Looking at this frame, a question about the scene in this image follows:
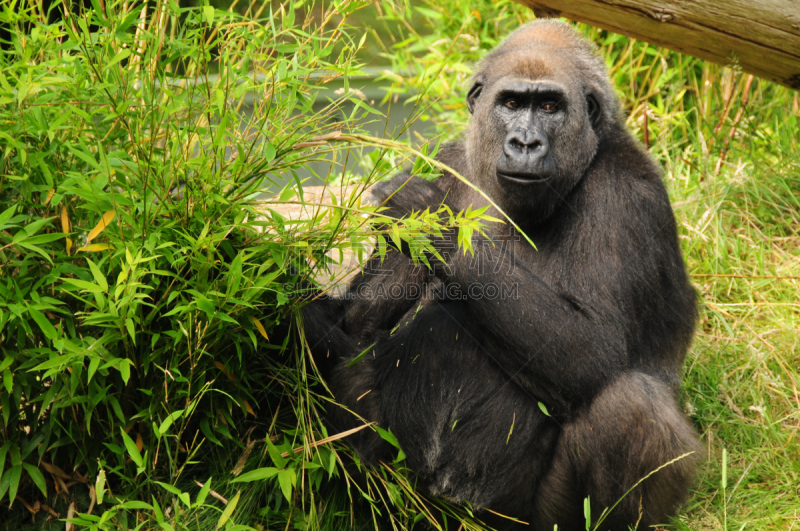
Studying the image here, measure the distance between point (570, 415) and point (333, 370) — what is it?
0.99 meters

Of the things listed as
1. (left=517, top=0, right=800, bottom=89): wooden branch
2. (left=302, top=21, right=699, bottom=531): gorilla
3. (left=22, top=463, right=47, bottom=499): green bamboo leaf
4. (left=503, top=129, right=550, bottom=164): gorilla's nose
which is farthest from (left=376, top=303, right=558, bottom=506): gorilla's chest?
(left=517, top=0, right=800, bottom=89): wooden branch

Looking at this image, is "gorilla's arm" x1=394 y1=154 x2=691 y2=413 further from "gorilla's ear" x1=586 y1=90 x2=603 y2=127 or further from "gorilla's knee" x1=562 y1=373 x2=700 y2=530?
"gorilla's ear" x1=586 y1=90 x2=603 y2=127

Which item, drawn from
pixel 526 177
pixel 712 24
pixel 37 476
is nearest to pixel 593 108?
pixel 526 177

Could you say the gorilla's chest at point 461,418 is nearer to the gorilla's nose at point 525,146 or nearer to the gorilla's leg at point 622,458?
the gorilla's leg at point 622,458

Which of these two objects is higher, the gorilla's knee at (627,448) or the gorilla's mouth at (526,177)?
the gorilla's mouth at (526,177)

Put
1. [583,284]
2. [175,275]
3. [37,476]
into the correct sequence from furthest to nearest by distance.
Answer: [583,284]
[37,476]
[175,275]

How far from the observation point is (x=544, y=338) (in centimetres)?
272

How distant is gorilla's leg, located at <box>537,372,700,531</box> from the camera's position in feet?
8.92

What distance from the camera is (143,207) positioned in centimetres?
226

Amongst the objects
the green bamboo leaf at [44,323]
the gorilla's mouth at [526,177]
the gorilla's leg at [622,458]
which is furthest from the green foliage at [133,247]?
the gorilla's leg at [622,458]

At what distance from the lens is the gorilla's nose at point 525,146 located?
291 cm

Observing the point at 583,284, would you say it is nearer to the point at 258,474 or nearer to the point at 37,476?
the point at 258,474

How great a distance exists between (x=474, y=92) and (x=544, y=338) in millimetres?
1284

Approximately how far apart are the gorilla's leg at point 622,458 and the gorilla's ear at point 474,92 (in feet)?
4.65
